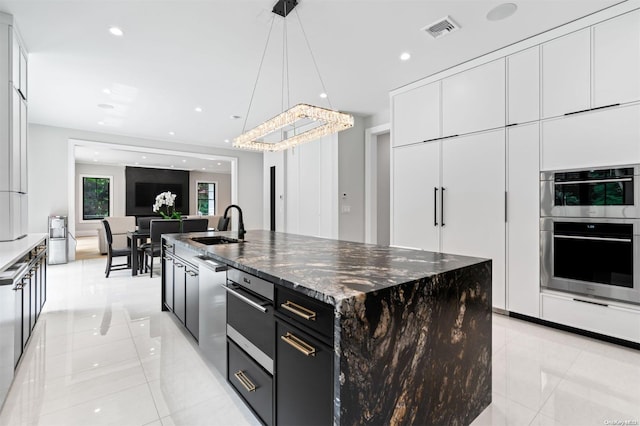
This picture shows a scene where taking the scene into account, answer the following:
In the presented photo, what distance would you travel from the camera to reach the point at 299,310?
3.99 ft

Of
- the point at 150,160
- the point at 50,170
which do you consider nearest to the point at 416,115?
the point at 50,170

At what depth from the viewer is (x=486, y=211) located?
3.48m

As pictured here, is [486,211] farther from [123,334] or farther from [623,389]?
[123,334]

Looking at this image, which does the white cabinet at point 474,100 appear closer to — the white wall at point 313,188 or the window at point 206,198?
the white wall at point 313,188

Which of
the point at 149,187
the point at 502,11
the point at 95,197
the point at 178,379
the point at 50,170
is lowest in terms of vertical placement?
the point at 178,379

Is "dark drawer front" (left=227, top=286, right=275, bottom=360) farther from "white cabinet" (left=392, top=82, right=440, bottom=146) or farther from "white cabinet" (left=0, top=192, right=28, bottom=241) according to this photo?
"white cabinet" (left=392, top=82, right=440, bottom=146)

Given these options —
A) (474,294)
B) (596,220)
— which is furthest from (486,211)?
(474,294)

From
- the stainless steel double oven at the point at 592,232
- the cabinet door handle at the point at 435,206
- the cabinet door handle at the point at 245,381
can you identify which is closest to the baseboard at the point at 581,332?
the stainless steel double oven at the point at 592,232

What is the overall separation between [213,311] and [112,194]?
12.8 metres

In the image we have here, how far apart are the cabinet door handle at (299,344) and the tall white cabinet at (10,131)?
10.1 feet

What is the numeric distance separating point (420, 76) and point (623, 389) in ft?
12.1

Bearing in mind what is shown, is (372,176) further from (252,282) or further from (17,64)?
(17,64)

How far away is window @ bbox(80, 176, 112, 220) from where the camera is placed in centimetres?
1181

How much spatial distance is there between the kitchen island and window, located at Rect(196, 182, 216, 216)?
13.3 meters
